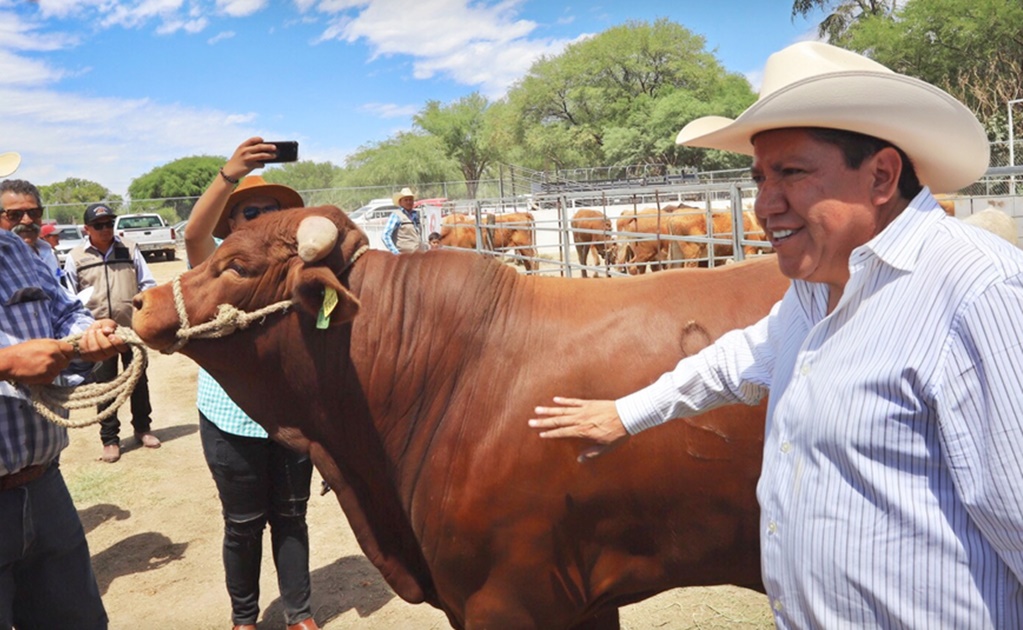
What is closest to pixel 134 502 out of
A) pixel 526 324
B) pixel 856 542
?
pixel 526 324

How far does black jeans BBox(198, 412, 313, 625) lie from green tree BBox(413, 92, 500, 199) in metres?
56.5

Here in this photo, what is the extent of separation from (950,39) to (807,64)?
31.7 metres

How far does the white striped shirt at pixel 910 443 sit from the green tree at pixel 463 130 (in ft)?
193

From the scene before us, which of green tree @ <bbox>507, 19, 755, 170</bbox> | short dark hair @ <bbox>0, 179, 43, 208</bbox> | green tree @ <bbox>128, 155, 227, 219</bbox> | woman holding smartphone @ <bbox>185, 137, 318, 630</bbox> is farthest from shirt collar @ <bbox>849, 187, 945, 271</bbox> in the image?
green tree @ <bbox>128, 155, 227, 219</bbox>

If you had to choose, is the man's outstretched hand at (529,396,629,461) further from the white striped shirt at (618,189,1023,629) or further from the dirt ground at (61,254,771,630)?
the dirt ground at (61,254,771,630)

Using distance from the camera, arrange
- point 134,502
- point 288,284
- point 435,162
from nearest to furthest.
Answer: point 288,284
point 134,502
point 435,162

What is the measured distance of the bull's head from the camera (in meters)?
2.70

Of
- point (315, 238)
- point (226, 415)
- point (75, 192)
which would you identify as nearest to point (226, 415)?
point (226, 415)

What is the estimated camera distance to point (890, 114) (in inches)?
59.2

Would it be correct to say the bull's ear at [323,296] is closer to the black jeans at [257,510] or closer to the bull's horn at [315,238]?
the bull's horn at [315,238]

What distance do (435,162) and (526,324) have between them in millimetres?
50192

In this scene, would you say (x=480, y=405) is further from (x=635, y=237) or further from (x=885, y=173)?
(x=635, y=237)

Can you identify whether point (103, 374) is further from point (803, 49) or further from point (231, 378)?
point (803, 49)

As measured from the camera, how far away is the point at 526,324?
9.16 feet
